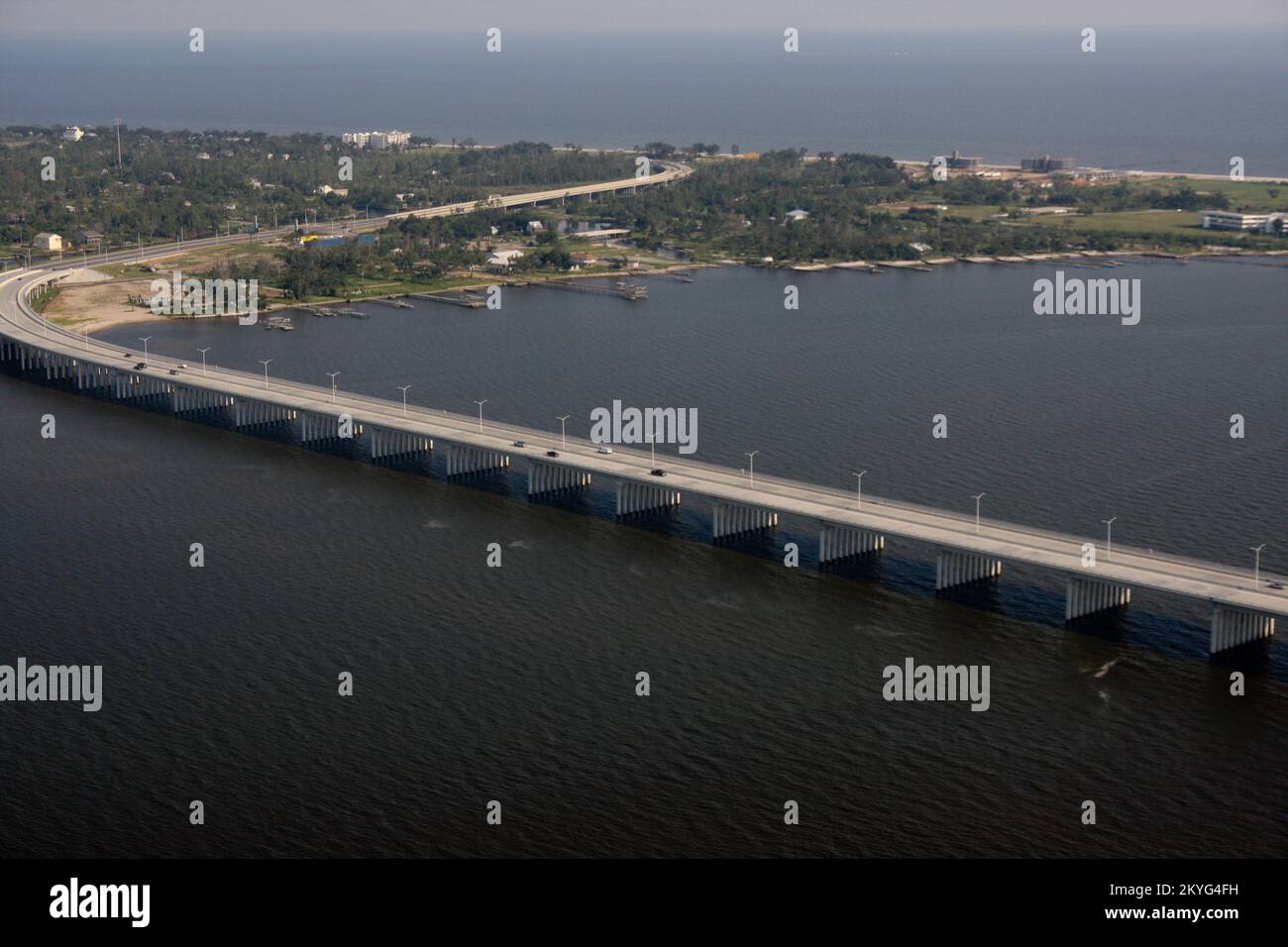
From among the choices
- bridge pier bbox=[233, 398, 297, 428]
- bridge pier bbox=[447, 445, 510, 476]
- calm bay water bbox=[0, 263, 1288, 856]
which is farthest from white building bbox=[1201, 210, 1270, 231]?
bridge pier bbox=[447, 445, 510, 476]

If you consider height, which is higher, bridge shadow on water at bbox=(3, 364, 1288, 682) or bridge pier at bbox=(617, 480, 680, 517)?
bridge pier at bbox=(617, 480, 680, 517)

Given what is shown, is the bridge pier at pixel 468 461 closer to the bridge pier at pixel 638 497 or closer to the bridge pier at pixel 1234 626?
the bridge pier at pixel 638 497

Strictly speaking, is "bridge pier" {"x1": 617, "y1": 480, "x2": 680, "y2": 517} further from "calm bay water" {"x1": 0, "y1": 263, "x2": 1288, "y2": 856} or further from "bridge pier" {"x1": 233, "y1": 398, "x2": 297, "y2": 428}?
"bridge pier" {"x1": 233, "y1": 398, "x2": 297, "y2": 428}

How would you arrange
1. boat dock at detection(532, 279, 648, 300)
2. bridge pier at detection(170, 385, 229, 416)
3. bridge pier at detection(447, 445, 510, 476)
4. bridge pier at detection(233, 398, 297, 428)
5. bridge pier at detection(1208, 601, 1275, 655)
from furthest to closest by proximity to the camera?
1. boat dock at detection(532, 279, 648, 300)
2. bridge pier at detection(170, 385, 229, 416)
3. bridge pier at detection(233, 398, 297, 428)
4. bridge pier at detection(447, 445, 510, 476)
5. bridge pier at detection(1208, 601, 1275, 655)

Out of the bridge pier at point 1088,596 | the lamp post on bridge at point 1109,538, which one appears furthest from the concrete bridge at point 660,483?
the lamp post on bridge at point 1109,538

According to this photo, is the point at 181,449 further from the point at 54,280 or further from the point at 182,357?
the point at 54,280
